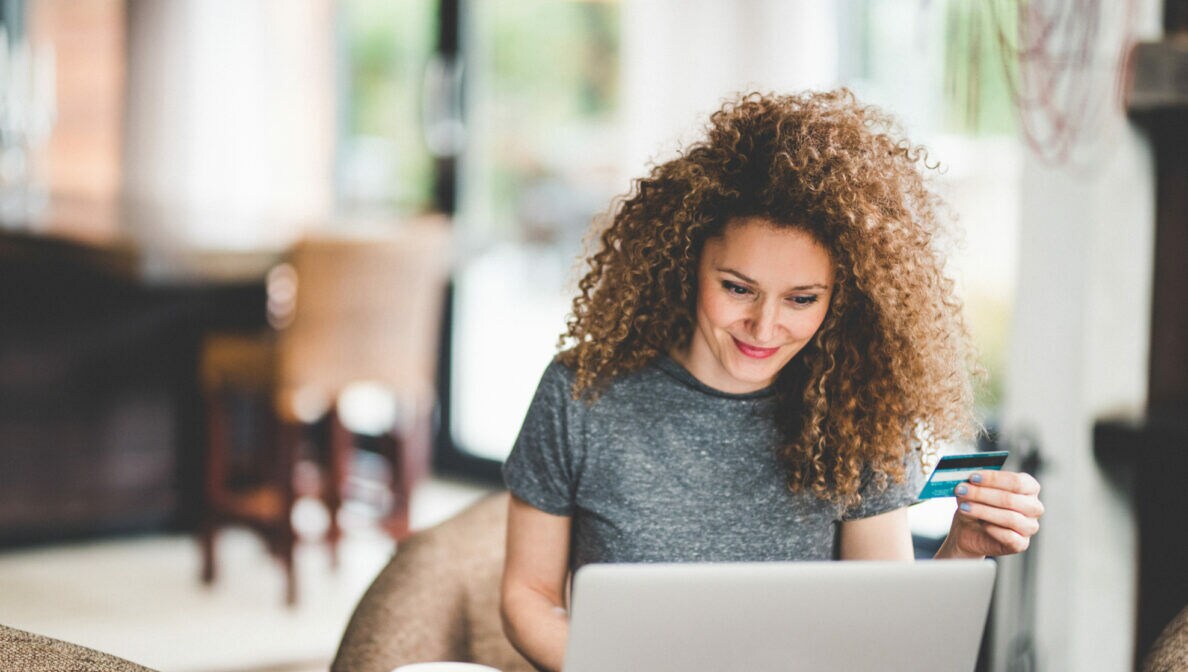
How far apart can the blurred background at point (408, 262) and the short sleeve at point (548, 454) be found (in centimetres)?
19

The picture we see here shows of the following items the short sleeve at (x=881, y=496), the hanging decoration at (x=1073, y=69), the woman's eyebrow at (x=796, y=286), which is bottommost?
the short sleeve at (x=881, y=496)

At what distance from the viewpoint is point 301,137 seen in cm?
581

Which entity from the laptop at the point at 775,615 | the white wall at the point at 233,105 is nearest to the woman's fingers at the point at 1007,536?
the laptop at the point at 775,615

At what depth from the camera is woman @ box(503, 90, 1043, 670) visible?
4.75 ft

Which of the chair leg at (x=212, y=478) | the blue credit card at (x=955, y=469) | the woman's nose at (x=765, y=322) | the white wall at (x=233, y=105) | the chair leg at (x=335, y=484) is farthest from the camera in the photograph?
the white wall at (x=233, y=105)

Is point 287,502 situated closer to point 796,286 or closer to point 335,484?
point 335,484

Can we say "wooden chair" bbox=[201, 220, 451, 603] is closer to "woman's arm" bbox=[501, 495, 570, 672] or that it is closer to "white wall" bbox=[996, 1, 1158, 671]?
"white wall" bbox=[996, 1, 1158, 671]

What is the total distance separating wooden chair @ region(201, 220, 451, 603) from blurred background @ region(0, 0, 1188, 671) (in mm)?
10

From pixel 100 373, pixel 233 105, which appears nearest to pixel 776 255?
pixel 100 373

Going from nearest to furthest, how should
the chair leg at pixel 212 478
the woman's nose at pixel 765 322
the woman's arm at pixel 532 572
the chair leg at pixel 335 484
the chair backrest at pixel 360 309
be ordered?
1. the woman's nose at pixel 765 322
2. the woman's arm at pixel 532 572
3. the chair backrest at pixel 360 309
4. the chair leg at pixel 212 478
5. the chair leg at pixel 335 484

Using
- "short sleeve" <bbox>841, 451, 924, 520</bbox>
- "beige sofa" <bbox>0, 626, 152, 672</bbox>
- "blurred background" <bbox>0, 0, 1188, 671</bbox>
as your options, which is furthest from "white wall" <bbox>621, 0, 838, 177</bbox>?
"beige sofa" <bbox>0, 626, 152, 672</bbox>

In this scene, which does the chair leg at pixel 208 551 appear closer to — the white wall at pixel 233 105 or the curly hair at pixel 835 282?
the white wall at pixel 233 105

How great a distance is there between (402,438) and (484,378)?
112cm

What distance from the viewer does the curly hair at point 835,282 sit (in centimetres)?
144
